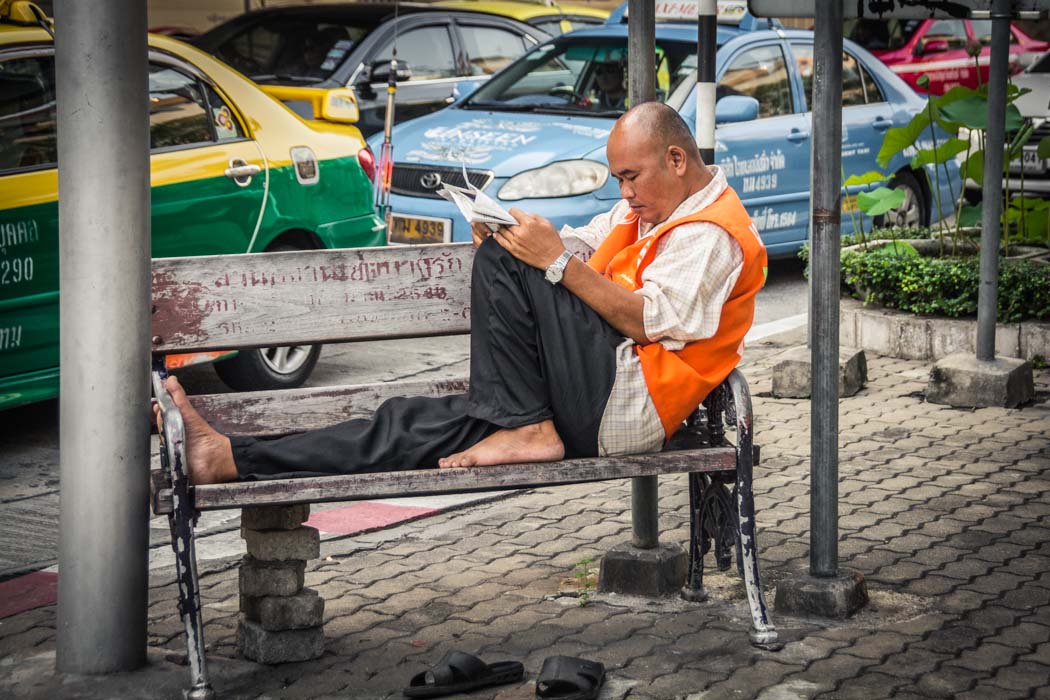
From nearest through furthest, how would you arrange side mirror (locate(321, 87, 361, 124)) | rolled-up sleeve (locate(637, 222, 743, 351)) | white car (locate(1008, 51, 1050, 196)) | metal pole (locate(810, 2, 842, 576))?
1. rolled-up sleeve (locate(637, 222, 743, 351))
2. metal pole (locate(810, 2, 842, 576))
3. side mirror (locate(321, 87, 361, 124))
4. white car (locate(1008, 51, 1050, 196))

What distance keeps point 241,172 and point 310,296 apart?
9.55 ft

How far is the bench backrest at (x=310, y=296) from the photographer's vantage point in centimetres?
412

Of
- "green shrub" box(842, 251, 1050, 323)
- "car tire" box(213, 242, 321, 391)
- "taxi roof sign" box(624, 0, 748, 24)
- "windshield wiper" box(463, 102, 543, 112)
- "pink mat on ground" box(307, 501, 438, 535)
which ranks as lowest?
"pink mat on ground" box(307, 501, 438, 535)

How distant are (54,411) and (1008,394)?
14.5 feet

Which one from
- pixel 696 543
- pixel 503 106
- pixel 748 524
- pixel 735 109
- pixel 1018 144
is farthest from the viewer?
pixel 503 106

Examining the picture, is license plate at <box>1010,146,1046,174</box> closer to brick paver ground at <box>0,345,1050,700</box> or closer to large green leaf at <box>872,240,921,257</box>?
large green leaf at <box>872,240,921,257</box>

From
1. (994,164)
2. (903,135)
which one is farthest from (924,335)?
(994,164)

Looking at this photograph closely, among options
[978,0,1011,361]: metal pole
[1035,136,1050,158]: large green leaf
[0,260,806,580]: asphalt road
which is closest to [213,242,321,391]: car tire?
[0,260,806,580]: asphalt road

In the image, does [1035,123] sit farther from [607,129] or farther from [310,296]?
[310,296]

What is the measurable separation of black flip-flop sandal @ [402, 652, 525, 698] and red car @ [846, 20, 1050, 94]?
524 inches

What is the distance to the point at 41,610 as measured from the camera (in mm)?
4277

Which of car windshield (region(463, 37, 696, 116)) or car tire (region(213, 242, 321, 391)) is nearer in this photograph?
car tire (region(213, 242, 321, 391))

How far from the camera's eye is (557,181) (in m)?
8.56

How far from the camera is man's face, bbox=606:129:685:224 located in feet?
12.9
